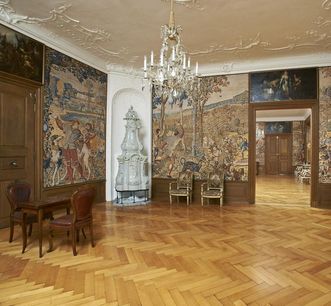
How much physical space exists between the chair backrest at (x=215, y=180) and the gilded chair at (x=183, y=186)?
55 cm

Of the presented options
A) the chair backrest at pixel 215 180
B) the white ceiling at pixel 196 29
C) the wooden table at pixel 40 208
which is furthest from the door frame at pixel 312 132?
the wooden table at pixel 40 208

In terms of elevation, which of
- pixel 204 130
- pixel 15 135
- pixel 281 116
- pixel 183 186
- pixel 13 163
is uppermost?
pixel 281 116

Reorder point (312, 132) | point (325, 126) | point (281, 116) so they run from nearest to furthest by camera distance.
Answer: point (325, 126) → point (312, 132) → point (281, 116)

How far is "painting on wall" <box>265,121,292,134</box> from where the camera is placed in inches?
736

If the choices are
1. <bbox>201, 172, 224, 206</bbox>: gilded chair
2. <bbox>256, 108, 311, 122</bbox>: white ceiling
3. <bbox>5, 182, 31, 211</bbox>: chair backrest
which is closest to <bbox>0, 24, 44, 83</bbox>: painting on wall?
<bbox>5, 182, 31, 211</bbox>: chair backrest

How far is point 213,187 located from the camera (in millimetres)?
8188

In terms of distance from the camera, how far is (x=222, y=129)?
845 centimetres

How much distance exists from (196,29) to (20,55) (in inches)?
145

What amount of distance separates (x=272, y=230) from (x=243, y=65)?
4.92 meters

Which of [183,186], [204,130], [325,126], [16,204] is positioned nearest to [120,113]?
[204,130]

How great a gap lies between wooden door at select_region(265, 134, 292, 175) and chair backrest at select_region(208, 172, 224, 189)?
11889 mm

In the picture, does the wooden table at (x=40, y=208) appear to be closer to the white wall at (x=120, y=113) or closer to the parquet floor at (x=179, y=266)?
the parquet floor at (x=179, y=266)

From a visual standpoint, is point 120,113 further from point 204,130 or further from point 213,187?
point 213,187

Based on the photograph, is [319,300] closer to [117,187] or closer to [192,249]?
[192,249]
